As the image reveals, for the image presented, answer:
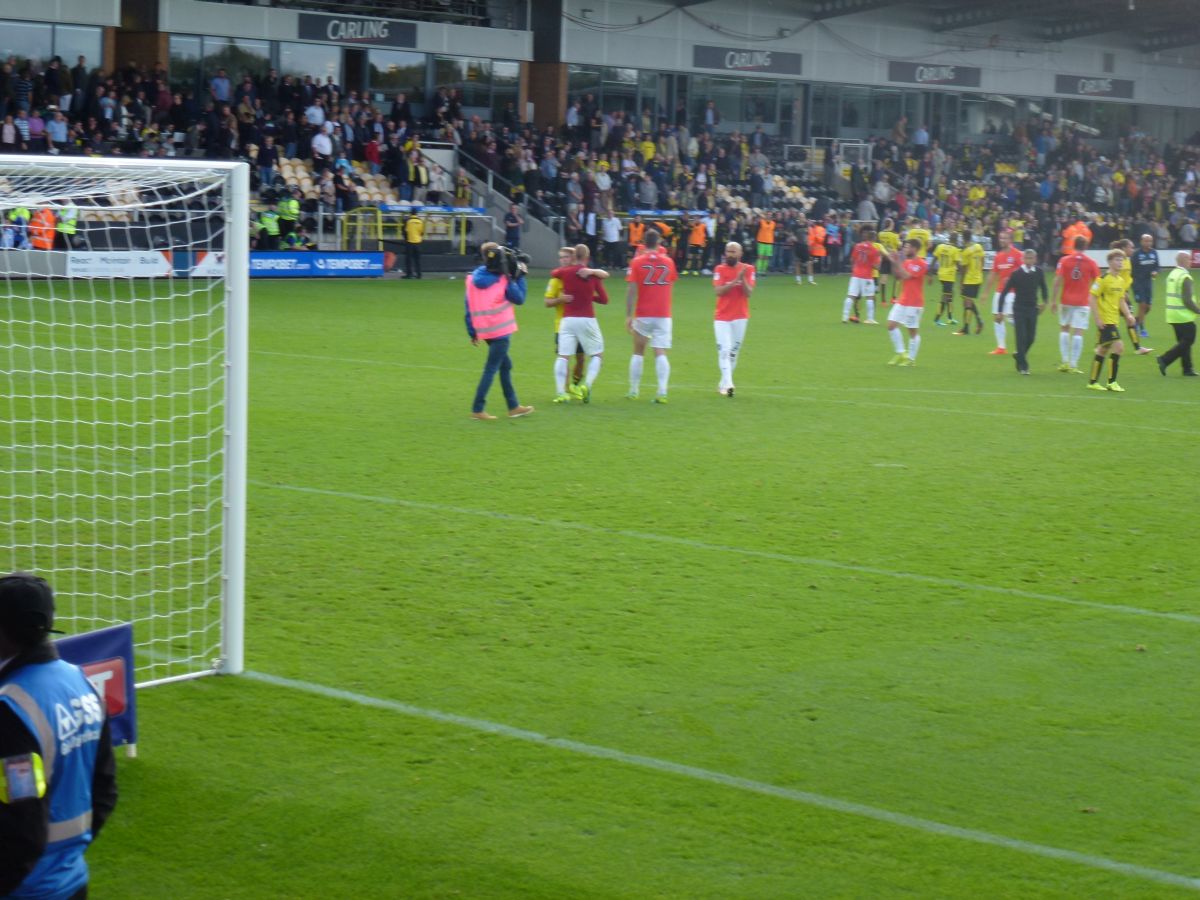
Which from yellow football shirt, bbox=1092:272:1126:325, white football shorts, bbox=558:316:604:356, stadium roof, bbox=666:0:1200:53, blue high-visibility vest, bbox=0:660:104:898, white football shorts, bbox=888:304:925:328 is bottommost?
blue high-visibility vest, bbox=0:660:104:898

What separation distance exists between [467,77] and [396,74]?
2425 millimetres

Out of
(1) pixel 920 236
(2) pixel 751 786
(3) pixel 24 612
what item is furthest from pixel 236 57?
(3) pixel 24 612

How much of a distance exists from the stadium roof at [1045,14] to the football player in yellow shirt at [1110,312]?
3187 centimetres

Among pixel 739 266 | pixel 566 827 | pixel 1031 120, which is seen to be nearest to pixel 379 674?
pixel 566 827

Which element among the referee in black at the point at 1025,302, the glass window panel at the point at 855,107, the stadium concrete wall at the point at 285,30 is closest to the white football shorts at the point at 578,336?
the referee in black at the point at 1025,302

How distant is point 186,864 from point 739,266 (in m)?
12.8

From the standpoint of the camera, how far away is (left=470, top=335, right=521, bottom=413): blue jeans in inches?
591

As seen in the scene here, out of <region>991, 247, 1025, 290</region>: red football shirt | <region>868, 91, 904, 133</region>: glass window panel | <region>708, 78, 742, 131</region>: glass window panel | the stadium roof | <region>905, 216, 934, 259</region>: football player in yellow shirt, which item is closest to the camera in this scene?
<region>905, 216, 934, 259</region>: football player in yellow shirt

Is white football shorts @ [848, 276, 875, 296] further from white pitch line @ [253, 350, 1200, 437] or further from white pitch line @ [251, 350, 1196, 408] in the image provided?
white pitch line @ [253, 350, 1200, 437]

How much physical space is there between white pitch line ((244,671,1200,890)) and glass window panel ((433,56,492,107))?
128 ft

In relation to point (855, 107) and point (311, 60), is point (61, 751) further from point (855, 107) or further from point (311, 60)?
point (855, 107)

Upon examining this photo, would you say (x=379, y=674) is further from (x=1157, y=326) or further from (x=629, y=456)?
(x=1157, y=326)

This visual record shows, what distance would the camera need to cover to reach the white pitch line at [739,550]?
28.6 ft

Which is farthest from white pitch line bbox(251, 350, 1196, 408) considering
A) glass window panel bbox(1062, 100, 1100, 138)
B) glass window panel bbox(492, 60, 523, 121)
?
glass window panel bbox(1062, 100, 1100, 138)
